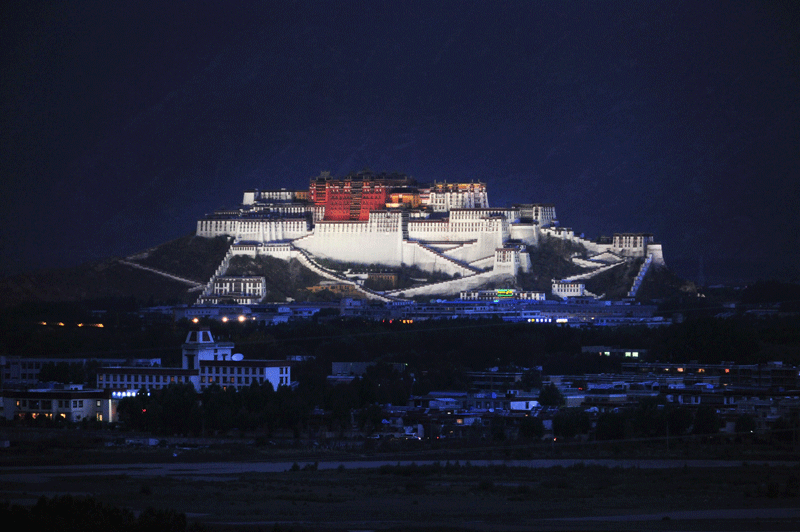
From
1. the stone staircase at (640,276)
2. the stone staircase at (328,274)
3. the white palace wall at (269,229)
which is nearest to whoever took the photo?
the stone staircase at (328,274)

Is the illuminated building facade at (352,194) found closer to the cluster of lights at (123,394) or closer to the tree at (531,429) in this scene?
the cluster of lights at (123,394)

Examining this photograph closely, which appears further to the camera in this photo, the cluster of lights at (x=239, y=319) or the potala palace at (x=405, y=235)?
the potala palace at (x=405, y=235)

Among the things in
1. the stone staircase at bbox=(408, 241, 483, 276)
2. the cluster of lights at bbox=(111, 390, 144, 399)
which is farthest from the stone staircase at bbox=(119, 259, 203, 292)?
the cluster of lights at bbox=(111, 390, 144, 399)

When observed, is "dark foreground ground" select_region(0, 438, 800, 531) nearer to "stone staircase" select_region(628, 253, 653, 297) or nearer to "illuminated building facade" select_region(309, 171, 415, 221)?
"stone staircase" select_region(628, 253, 653, 297)

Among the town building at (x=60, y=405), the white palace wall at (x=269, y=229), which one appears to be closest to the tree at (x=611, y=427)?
the town building at (x=60, y=405)

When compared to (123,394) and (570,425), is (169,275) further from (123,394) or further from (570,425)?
(570,425)

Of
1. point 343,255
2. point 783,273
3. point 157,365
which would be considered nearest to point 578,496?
point 157,365
